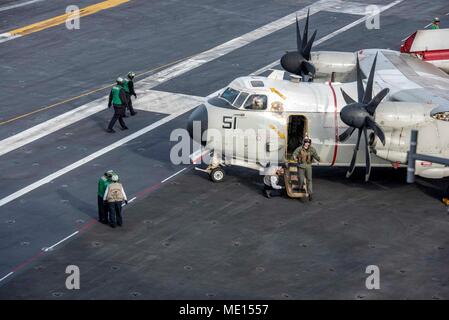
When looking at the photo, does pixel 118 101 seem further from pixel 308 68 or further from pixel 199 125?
pixel 308 68

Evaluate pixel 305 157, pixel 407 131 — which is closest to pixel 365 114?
pixel 407 131

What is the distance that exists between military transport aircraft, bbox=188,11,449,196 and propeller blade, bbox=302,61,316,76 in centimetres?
283

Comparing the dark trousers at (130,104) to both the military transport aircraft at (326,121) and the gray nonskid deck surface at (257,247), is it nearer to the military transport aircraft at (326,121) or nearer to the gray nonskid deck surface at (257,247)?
the gray nonskid deck surface at (257,247)

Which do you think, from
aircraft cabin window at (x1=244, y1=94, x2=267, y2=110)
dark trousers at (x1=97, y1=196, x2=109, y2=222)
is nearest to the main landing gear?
aircraft cabin window at (x1=244, y1=94, x2=267, y2=110)

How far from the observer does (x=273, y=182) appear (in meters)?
42.5

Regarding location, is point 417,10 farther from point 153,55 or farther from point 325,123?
point 325,123

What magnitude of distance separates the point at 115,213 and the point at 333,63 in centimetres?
1496

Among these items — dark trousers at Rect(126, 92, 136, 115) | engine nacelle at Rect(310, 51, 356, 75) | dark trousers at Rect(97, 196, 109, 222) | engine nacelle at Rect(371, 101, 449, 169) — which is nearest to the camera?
dark trousers at Rect(97, 196, 109, 222)

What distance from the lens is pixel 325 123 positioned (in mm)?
42500

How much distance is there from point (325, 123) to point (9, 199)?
46.9 feet

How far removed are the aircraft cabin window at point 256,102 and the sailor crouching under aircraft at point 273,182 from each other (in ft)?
9.10

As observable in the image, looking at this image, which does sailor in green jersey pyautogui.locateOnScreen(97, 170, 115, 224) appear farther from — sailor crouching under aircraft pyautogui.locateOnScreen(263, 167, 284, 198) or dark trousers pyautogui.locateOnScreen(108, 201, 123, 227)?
sailor crouching under aircraft pyautogui.locateOnScreen(263, 167, 284, 198)

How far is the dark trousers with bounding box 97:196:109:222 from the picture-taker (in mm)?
39378
